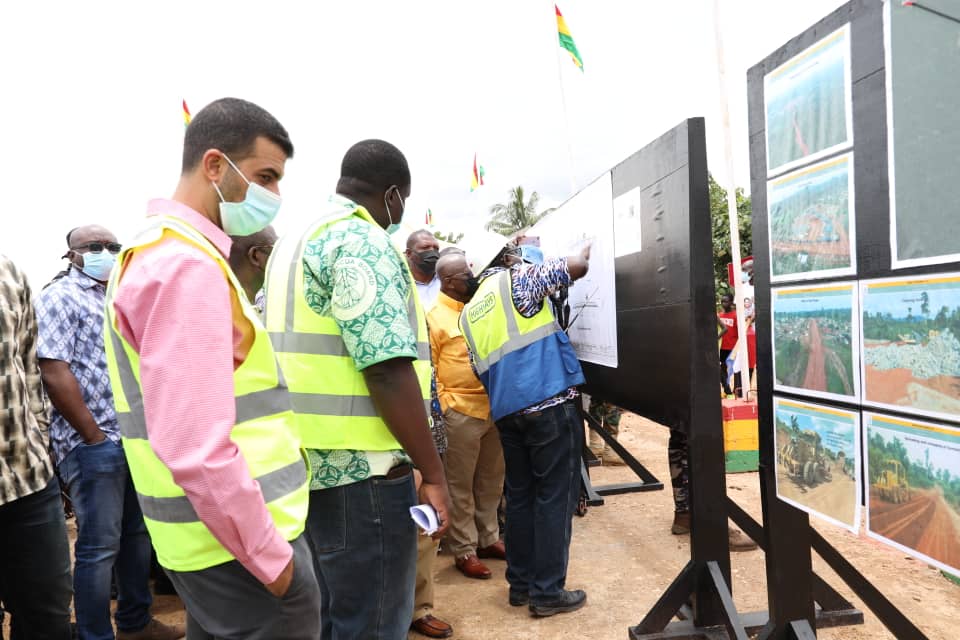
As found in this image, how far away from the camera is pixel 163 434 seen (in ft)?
4.26

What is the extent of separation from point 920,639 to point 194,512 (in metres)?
2.33

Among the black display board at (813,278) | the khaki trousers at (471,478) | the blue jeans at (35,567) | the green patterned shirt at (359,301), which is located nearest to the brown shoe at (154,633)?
the blue jeans at (35,567)

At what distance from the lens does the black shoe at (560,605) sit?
3.76 meters

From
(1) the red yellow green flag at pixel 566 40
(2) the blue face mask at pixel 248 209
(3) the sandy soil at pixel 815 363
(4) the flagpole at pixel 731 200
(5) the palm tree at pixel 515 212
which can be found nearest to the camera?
(2) the blue face mask at pixel 248 209

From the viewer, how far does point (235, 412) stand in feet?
4.51

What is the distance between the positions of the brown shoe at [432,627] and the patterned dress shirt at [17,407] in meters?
2.08

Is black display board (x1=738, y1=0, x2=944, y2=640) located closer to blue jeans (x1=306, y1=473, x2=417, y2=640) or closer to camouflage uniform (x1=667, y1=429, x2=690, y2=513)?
blue jeans (x1=306, y1=473, x2=417, y2=640)

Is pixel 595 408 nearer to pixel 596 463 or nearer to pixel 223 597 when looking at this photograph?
pixel 596 463

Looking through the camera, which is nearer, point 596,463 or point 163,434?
point 163,434

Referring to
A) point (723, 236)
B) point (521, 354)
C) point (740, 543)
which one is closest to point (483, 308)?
point (521, 354)

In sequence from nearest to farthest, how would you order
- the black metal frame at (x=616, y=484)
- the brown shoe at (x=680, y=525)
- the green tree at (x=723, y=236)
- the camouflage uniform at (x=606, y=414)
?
1. the brown shoe at (x=680, y=525)
2. the black metal frame at (x=616, y=484)
3. the camouflage uniform at (x=606, y=414)
4. the green tree at (x=723, y=236)

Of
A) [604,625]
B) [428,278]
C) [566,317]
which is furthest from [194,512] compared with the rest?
[428,278]

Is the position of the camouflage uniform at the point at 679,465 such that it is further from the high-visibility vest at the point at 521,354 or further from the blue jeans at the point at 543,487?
the high-visibility vest at the point at 521,354

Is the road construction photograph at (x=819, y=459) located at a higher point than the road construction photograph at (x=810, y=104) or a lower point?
lower
